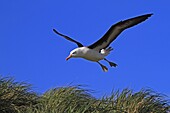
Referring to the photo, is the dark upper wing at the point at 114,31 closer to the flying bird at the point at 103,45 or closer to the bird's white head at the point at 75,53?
the flying bird at the point at 103,45

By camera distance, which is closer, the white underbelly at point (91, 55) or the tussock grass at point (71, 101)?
the tussock grass at point (71, 101)

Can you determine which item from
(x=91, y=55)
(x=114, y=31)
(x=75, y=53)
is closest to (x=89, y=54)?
(x=91, y=55)

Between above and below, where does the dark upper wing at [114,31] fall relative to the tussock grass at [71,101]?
above

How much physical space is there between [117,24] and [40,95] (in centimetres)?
224

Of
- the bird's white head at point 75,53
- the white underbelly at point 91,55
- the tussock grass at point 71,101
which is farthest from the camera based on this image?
the bird's white head at point 75,53

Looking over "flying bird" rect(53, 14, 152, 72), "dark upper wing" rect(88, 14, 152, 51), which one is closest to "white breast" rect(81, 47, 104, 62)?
"flying bird" rect(53, 14, 152, 72)

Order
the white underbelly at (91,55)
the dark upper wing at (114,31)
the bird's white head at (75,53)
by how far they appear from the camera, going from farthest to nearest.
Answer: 1. the bird's white head at (75,53)
2. the white underbelly at (91,55)
3. the dark upper wing at (114,31)

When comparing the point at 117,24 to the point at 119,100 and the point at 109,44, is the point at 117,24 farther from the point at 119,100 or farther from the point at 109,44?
the point at 119,100

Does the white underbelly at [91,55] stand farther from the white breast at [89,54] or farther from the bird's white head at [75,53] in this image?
the bird's white head at [75,53]

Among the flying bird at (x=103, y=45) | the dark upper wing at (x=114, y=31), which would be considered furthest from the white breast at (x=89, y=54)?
the dark upper wing at (x=114, y=31)

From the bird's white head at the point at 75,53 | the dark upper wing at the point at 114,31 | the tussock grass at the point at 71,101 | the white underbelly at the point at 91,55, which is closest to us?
the tussock grass at the point at 71,101

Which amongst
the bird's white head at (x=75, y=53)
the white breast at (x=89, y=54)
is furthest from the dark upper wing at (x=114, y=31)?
the bird's white head at (x=75, y=53)

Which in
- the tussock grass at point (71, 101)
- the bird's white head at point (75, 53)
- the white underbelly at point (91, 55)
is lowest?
the tussock grass at point (71, 101)

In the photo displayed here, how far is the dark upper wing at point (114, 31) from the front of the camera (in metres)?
10.5
